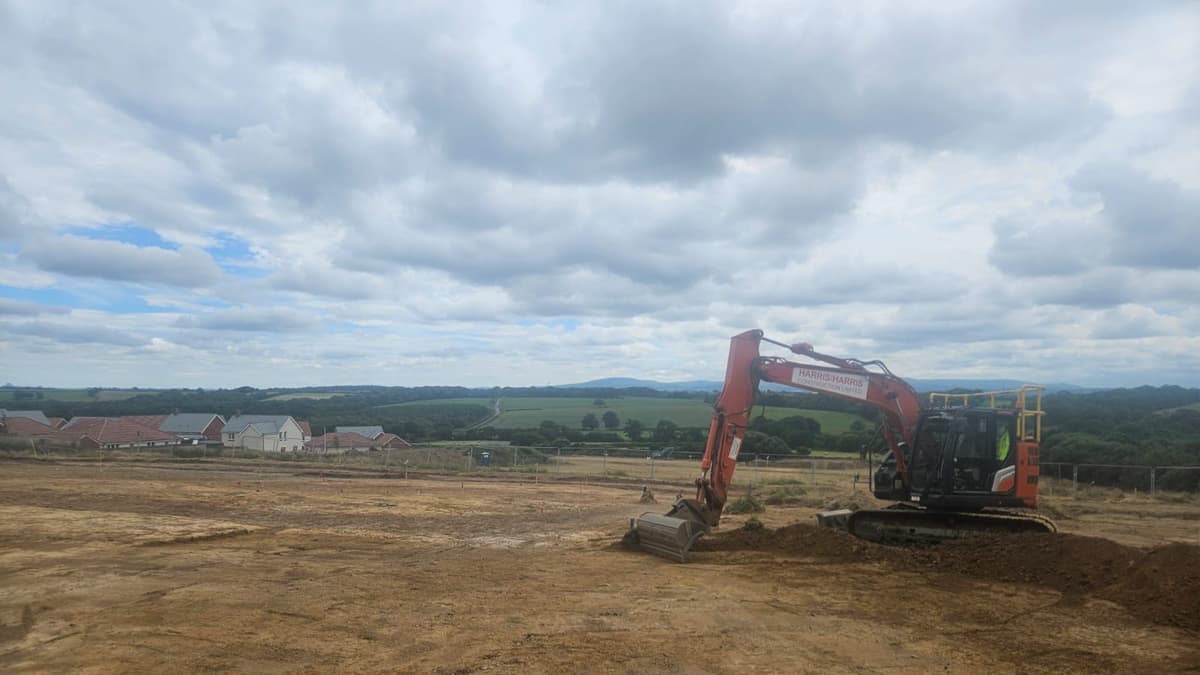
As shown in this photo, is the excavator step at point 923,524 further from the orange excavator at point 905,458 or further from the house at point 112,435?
the house at point 112,435

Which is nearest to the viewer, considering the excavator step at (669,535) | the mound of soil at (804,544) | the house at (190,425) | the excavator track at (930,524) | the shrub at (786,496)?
the mound of soil at (804,544)

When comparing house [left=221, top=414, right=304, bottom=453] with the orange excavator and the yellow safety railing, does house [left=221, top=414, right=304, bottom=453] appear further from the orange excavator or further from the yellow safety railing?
the yellow safety railing

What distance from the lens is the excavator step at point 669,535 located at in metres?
13.1

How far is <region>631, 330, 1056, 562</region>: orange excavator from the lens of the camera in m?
13.4

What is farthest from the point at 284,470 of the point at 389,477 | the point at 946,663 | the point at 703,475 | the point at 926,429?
the point at 946,663

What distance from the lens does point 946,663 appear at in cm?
766

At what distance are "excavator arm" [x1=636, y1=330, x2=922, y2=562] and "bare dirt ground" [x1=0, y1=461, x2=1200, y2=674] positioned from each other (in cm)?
82

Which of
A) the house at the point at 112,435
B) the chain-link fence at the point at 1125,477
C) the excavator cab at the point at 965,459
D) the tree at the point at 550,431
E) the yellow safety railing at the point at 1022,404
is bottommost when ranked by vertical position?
the house at the point at 112,435

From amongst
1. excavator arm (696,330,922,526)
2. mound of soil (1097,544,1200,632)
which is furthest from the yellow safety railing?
mound of soil (1097,544,1200,632)

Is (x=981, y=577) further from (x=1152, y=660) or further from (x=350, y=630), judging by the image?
(x=350, y=630)

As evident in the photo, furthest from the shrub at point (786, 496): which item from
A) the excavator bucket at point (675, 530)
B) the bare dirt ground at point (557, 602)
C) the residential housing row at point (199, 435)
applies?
the residential housing row at point (199, 435)

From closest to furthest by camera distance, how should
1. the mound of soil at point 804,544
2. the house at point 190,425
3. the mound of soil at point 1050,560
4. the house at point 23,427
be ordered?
1. the mound of soil at point 1050,560
2. the mound of soil at point 804,544
3. the house at point 23,427
4. the house at point 190,425

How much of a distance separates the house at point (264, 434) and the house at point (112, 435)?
200 inches

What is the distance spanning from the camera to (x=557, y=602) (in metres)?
10.1
